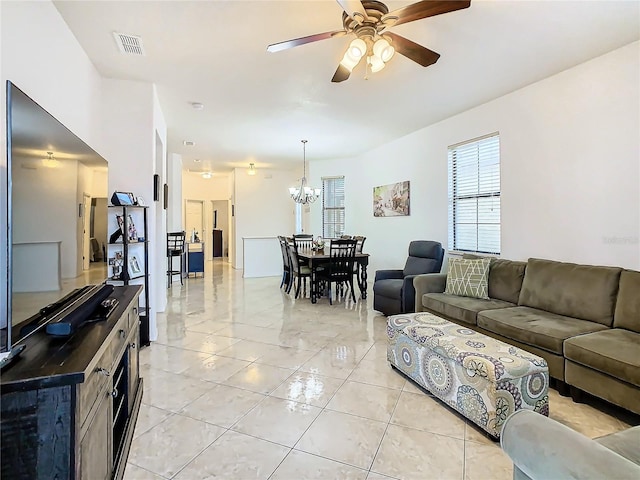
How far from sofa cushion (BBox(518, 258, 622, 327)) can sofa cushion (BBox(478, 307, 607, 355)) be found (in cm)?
8

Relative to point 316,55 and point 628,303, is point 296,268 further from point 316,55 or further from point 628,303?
point 628,303

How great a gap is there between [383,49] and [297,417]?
2.45 metres

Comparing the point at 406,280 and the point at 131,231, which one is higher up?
the point at 131,231

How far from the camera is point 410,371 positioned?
8.80 ft

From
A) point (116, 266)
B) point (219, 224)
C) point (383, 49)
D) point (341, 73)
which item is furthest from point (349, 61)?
A: point (219, 224)

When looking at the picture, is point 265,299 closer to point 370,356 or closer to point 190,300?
point 190,300

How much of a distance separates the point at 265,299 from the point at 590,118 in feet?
16.0

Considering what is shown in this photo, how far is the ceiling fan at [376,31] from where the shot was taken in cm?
191

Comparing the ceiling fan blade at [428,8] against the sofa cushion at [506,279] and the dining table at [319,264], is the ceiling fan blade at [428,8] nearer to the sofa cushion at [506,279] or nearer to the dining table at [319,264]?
the sofa cushion at [506,279]

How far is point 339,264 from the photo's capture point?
5555 millimetres

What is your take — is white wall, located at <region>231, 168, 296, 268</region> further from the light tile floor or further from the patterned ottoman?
the patterned ottoman

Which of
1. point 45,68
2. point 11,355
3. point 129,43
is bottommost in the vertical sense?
point 11,355

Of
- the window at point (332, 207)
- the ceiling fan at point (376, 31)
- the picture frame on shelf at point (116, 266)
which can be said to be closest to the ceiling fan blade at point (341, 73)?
the ceiling fan at point (376, 31)

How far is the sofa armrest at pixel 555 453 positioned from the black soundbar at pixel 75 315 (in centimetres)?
169
